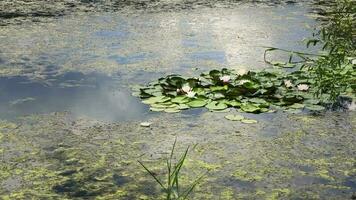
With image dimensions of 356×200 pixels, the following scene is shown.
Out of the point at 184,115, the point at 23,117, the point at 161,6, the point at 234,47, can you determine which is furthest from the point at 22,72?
the point at 161,6

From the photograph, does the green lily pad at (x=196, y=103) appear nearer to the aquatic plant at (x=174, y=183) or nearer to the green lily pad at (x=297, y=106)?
the green lily pad at (x=297, y=106)

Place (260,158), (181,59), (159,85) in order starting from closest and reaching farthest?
(260,158)
(159,85)
(181,59)

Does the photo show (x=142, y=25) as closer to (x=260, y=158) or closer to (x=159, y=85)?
(x=159, y=85)

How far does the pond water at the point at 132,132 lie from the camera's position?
67.1 inches

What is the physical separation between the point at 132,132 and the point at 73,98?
0.55 m

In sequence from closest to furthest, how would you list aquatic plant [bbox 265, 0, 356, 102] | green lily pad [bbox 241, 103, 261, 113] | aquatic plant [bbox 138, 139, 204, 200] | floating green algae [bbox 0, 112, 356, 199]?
aquatic plant [bbox 138, 139, 204, 200] < floating green algae [bbox 0, 112, 356, 199] < aquatic plant [bbox 265, 0, 356, 102] < green lily pad [bbox 241, 103, 261, 113]

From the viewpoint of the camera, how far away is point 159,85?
2705 mm

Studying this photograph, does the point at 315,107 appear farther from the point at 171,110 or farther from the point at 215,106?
the point at 171,110

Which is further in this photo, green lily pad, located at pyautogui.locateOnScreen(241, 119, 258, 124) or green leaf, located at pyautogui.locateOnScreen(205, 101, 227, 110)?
green leaf, located at pyautogui.locateOnScreen(205, 101, 227, 110)

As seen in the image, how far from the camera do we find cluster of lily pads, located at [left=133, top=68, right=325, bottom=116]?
7.96 ft

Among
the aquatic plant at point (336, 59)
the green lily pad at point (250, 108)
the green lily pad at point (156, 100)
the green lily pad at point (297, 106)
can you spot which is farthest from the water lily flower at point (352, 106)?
the green lily pad at point (156, 100)

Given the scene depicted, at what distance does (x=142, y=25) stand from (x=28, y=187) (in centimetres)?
274

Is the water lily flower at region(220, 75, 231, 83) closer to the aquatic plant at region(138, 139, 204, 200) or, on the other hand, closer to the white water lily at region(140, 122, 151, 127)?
the white water lily at region(140, 122, 151, 127)

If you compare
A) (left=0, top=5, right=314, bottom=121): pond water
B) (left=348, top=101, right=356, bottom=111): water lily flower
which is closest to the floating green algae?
(left=348, top=101, right=356, bottom=111): water lily flower
